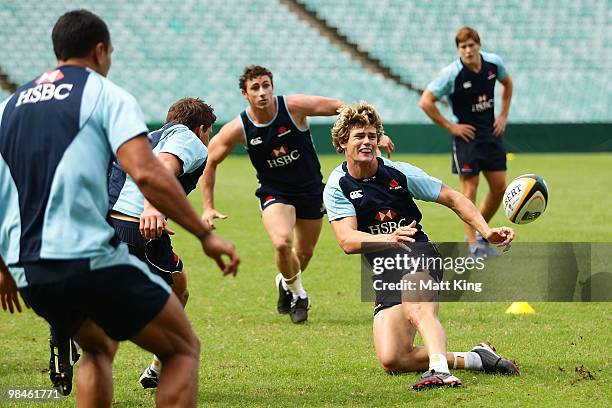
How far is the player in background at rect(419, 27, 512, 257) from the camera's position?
11.2m

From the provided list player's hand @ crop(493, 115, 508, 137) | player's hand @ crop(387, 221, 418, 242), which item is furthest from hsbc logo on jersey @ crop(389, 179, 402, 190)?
player's hand @ crop(493, 115, 508, 137)

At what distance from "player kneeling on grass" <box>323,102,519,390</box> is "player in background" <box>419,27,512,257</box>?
478 centimetres

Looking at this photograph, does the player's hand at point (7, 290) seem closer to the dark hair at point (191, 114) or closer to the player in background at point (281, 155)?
the dark hair at point (191, 114)

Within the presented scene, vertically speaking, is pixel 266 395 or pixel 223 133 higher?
pixel 223 133

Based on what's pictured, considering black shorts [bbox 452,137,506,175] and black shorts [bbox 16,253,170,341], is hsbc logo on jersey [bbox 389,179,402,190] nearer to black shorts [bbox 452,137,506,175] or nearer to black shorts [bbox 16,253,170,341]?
black shorts [bbox 16,253,170,341]

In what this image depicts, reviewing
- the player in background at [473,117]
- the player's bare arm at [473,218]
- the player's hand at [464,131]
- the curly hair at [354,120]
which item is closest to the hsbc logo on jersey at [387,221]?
the player's bare arm at [473,218]

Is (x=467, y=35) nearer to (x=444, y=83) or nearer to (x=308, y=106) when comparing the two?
(x=444, y=83)

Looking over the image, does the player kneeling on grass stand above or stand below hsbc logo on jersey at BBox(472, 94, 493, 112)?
below

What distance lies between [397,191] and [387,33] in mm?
22729

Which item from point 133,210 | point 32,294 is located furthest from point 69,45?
point 133,210

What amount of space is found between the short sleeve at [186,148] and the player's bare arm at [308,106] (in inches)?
98.3

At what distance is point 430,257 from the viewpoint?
641cm

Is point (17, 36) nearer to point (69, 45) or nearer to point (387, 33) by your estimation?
point (387, 33)

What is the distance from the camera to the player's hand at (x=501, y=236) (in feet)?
19.0
